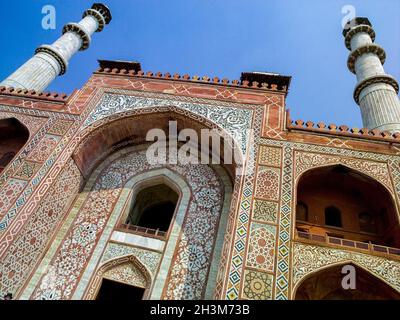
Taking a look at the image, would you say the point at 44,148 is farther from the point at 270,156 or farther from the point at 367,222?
the point at 367,222

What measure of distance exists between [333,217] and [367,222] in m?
0.63

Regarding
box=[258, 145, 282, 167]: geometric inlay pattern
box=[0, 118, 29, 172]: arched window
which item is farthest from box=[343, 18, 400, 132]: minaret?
box=[0, 118, 29, 172]: arched window

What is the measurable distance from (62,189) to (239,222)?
362 centimetres

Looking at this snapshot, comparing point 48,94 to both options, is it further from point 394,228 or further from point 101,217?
point 394,228

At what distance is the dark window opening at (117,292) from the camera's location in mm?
6252

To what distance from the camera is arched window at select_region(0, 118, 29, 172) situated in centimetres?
811

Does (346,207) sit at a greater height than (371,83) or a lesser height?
lesser

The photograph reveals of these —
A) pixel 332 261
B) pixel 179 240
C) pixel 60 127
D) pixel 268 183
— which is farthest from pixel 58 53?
pixel 332 261

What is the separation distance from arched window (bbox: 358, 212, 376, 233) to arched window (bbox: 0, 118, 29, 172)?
7491 millimetres

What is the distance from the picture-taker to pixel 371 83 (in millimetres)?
10180

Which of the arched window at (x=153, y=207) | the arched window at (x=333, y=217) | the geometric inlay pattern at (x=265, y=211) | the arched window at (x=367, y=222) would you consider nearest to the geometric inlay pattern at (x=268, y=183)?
the geometric inlay pattern at (x=265, y=211)

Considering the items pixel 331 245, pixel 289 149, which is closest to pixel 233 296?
pixel 331 245

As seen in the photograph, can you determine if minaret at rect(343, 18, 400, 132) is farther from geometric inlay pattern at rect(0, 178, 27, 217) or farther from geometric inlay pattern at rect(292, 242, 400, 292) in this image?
geometric inlay pattern at rect(0, 178, 27, 217)

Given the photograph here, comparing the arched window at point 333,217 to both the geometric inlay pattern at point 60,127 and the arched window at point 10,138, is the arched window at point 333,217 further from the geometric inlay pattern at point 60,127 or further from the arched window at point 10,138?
the arched window at point 10,138
